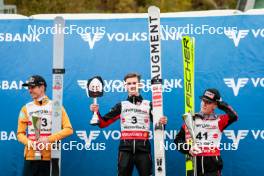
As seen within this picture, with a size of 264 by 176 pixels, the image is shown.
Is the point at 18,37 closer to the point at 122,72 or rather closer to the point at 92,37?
the point at 92,37

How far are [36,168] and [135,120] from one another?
1.21 m

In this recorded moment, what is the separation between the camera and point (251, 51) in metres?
7.89

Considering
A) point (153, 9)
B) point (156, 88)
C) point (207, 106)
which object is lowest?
point (207, 106)

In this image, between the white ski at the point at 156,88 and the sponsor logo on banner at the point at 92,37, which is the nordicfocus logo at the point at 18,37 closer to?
the sponsor logo on banner at the point at 92,37

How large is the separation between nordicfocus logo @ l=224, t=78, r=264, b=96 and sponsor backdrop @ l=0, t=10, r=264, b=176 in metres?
0.01

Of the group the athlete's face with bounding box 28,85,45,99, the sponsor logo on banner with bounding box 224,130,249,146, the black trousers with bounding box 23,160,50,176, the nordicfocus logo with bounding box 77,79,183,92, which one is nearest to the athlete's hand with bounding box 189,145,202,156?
the sponsor logo on banner with bounding box 224,130,249,146

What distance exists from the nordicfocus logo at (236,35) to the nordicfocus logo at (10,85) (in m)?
2.60

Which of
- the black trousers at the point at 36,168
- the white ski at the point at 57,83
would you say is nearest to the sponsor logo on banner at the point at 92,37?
the white ski at the point at 57,83

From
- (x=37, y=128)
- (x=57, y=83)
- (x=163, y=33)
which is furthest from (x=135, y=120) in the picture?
(x=163, y=33)

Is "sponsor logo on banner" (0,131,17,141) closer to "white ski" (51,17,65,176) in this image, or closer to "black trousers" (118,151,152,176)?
"white ski" (51,17,65,176)

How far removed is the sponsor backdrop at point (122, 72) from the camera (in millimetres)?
7863

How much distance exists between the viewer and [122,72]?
8031mm

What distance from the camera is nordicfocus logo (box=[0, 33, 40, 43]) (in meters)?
8.12

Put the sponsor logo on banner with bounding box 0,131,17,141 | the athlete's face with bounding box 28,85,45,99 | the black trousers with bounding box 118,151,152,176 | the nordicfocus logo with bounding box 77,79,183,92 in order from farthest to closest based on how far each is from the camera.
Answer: the sponsor logo on banner with bounding box 0,131,17,141 → the nordicfocus logo with bounding box 77,79,183,92 → the athlete's face with bounding box 28,85,45,99 → the black trousers with bounding box 118,151,152,176
